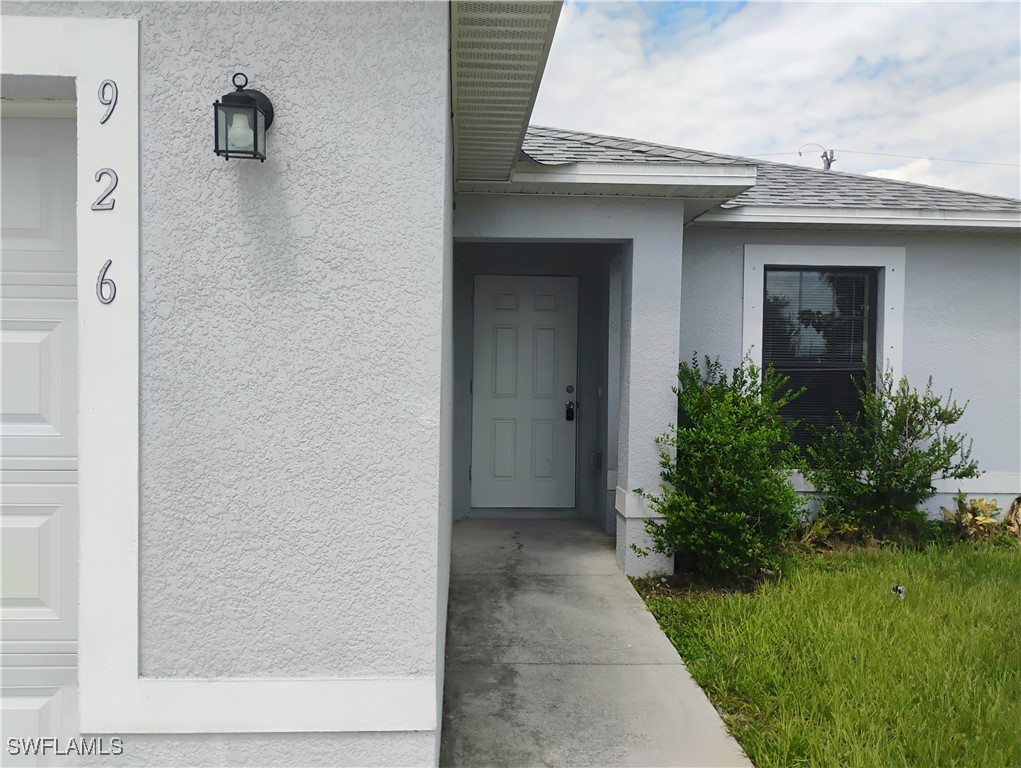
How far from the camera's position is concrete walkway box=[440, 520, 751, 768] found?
135 inches

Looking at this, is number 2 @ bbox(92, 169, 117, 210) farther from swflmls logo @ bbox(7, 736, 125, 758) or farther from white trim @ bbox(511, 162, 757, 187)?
white trim @ bbox(511, 162, 757, 187)

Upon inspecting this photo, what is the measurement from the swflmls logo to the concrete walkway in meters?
1.42

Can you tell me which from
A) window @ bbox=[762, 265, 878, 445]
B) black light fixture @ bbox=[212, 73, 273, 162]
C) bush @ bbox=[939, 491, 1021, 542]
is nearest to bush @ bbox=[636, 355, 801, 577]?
window @ bbox=[762, 265, 878, 445]

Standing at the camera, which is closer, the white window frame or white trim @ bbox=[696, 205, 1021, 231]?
the white window frame

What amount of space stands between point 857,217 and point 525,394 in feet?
12.3

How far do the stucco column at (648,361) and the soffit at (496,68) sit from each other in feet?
5.57

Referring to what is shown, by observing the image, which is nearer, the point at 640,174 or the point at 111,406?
the point at 111,406

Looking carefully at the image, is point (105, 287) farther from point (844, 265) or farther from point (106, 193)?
point (844, 265)

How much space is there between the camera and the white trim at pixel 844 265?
7.02 m

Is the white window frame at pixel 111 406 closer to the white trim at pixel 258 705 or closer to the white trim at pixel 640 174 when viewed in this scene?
the white trim at pixel 258 705

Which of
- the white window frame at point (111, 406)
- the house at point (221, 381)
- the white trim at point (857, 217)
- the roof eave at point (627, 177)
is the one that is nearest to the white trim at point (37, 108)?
the house at point (221, 381)

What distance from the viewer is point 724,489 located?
548 cm

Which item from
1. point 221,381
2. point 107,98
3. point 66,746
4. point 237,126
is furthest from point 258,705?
point 107,98

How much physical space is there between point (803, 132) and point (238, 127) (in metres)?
28.4
